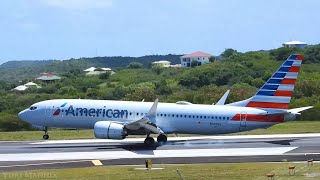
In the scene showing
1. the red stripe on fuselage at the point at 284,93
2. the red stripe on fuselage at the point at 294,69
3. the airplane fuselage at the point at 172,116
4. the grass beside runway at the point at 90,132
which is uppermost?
the red stripe on fuselage at the point at 294,69

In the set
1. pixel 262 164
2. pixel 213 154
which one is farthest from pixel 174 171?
pixel 213 154

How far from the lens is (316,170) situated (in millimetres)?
35625

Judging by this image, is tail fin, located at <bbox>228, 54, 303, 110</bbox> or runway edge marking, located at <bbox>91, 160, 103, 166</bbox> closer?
runway edge marking, located at <bbox>91, 160, 103, 166</bbox>

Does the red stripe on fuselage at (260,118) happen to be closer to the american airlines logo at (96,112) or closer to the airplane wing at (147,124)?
the airplane wing at (147,124)

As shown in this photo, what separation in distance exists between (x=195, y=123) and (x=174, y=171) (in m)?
15.5

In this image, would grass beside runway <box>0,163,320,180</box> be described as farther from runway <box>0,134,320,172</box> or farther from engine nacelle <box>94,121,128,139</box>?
engine nacelle <box>94,121,128,139</box>

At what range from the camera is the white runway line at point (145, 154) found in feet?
145

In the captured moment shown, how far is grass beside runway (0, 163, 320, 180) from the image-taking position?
34.4m

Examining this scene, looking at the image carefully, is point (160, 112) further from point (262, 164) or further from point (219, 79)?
point (219, 79)

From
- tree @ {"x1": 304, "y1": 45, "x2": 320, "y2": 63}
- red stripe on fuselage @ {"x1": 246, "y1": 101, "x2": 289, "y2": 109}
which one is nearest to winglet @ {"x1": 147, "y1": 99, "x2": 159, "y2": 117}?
red stripe on fuselage @ {"x1": 246, "y1": 101, "x2": 289, "y2": 109}

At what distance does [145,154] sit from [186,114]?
7572 millimetres

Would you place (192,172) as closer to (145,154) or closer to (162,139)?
(145,154)

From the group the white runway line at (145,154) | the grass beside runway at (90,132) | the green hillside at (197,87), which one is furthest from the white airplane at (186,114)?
the green hillside at (197,87)

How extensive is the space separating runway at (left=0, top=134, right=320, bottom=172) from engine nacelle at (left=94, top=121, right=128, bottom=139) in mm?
842
